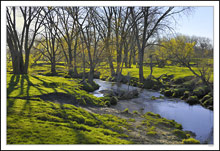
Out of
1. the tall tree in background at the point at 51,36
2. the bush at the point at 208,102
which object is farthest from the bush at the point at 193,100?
the tall tree in background at the point at 51,36

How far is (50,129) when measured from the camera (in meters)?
5.90

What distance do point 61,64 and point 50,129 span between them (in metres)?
33.0

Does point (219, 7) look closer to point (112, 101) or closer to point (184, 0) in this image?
point (184, 0)

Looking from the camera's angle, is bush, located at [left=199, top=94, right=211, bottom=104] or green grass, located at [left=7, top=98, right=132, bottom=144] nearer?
green grass, located at [left=7, top=98, right=132, bottom=144]

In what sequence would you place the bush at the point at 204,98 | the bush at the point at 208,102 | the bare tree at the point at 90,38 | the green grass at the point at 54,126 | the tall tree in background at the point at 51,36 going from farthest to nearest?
the tall tree in background at the point at 51,36 < the bare tree at the point at 90,38 < the bush at the point at 204,98 < the bush at the point at 208,102 < the green grass at the point at 54,126

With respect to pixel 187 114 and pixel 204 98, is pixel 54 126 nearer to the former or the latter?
pixel 187 114

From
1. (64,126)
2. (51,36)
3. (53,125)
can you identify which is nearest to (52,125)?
(53,125)

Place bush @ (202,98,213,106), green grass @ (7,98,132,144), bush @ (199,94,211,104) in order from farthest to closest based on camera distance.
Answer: bush @ (199,94,211,104)
bush @ (202,98,213,106)
green grass @ (7,98,132,144)

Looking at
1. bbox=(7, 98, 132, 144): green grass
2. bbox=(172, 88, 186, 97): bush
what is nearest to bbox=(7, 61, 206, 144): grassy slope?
bbox=(7, 98, 132, 144): green grass

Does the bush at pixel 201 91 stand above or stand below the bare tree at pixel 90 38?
below

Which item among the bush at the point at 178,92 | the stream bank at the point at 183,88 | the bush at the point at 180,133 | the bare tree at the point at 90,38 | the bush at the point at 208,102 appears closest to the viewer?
the bush at the point at 180,133

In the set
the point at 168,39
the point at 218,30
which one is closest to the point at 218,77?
the point at 218,30

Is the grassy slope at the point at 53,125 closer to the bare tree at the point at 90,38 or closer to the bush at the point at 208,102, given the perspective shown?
the bush at the point at 208,102

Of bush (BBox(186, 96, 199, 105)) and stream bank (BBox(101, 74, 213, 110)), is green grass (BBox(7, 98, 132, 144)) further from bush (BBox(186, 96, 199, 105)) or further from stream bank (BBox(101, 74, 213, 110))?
bush (BBox(186, 96, 199, 105))
